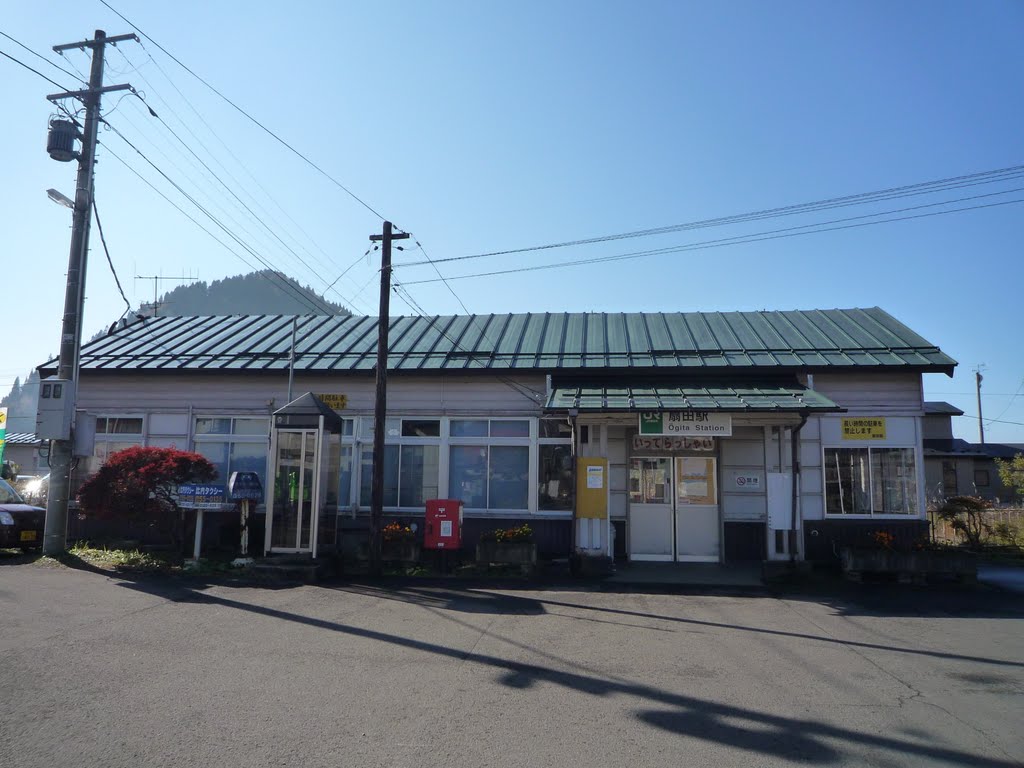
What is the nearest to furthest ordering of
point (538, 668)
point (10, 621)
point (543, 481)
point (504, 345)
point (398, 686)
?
point (398, 686) < point (538, 668) < point (10, 621) < point (543, 481) < point (504, 345)

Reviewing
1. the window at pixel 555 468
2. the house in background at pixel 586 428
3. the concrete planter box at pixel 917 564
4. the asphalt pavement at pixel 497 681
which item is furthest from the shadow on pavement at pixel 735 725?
the window at pixel 555 468

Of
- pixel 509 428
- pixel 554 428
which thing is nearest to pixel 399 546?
pixel 509 428

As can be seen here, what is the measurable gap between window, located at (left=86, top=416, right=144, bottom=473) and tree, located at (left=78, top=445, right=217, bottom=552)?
135 inches

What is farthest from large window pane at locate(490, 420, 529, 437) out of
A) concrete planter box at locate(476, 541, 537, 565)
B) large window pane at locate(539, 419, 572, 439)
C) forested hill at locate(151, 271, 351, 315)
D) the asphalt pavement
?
forested hill at locate(151, 271, 351, 315)

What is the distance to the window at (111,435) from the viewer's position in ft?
58.0

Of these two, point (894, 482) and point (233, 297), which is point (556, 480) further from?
point (233, 297)

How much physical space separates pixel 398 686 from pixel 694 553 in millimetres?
10143

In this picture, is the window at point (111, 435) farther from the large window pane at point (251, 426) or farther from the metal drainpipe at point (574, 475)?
the metal drainpipe at point (574, 475)

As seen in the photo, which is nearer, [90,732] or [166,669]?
[90,732]

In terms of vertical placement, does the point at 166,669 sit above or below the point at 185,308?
below

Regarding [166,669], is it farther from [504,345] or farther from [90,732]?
[504,345]

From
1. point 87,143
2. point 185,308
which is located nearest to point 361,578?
point 87,143

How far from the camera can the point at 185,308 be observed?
12206 centimetres

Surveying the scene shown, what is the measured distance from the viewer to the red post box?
14.3 meters
